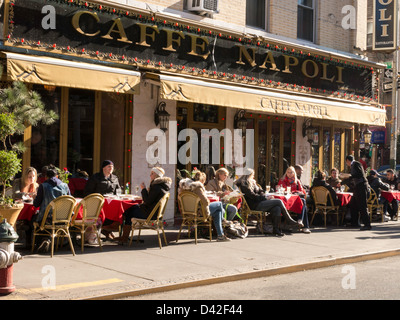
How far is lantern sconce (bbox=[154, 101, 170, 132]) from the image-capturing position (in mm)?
13141

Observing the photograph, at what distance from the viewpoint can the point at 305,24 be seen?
17.5 metres

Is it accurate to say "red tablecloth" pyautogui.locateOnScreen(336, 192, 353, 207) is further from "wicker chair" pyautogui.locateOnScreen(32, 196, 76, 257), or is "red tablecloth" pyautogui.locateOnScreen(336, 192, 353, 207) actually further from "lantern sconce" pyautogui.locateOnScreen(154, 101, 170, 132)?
"wicker chair" pyautogui.locateOnScreen(32, 196, 76, 257)

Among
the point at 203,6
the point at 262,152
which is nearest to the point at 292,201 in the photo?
the point at 262,152

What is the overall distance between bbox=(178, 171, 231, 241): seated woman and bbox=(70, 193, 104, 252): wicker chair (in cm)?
181

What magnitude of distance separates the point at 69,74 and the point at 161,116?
3.01 m

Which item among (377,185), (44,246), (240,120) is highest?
(240,120)

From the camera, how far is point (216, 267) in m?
8.23

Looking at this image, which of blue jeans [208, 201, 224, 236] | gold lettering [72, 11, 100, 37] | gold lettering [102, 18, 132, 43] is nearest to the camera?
blue jeans [208, 201, 224, 236]

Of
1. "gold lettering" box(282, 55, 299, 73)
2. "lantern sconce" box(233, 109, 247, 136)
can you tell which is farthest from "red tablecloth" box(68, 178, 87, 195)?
"gold lettering" box(282, 55, 299, 73)

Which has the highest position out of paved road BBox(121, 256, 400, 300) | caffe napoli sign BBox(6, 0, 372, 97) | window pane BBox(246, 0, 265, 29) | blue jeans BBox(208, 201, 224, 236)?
window pane BBox(246, 0, 265, 29)
